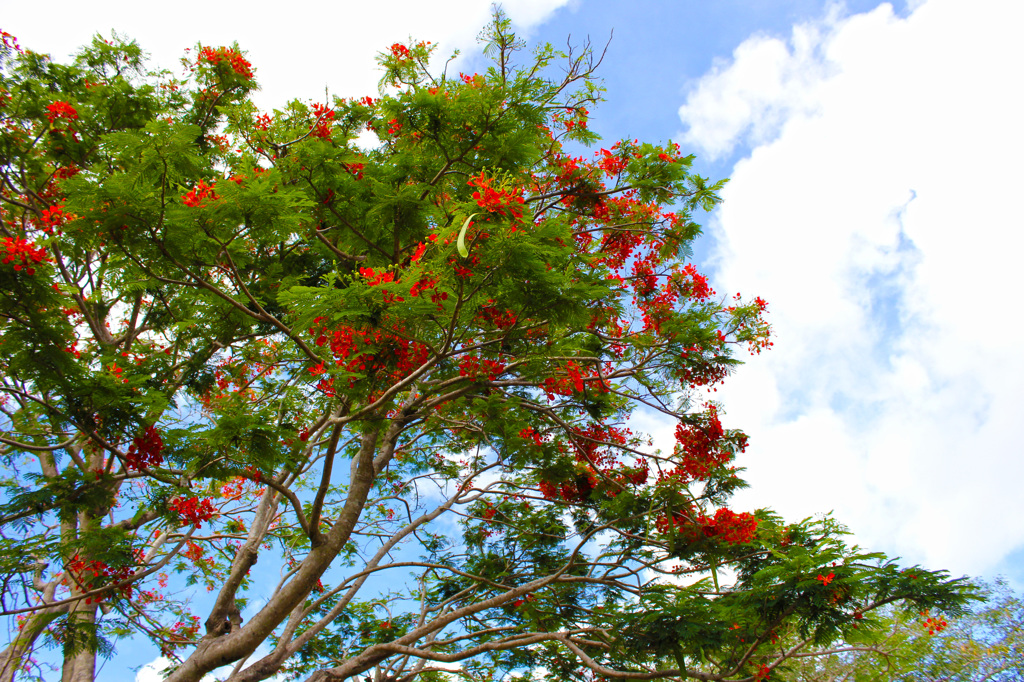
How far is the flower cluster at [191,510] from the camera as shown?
5.68m

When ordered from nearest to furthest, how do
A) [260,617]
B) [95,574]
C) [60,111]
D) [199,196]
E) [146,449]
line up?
[199,196]
[146,449]
[95,574]
[260,617]
[60,111]

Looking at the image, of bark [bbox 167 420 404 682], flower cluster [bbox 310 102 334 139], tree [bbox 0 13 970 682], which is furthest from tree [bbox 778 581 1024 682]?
flower cluster [bbox 310 102 334 139]

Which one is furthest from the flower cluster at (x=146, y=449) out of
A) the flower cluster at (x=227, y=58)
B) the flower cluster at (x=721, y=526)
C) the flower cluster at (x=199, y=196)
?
the flower cluster at (x=227, y=58)

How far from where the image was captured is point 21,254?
15.6ft

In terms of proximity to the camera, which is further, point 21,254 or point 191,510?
point 191,510

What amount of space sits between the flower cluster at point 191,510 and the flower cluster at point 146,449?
1.48ft

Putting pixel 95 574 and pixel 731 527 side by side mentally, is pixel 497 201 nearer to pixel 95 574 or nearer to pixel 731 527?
pixel 731 527

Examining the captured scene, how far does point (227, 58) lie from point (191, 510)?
623 centimetres

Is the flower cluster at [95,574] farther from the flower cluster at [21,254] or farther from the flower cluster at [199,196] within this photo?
the flower cluster at [199,196]

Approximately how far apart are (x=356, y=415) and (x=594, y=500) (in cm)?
324

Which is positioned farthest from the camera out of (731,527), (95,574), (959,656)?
(959,656)

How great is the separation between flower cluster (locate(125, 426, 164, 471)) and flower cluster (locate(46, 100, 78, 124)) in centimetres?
466

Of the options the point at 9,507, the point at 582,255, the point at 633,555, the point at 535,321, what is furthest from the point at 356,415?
the point at 633,555

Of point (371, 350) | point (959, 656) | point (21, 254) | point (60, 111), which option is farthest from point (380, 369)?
point (959, 656)
